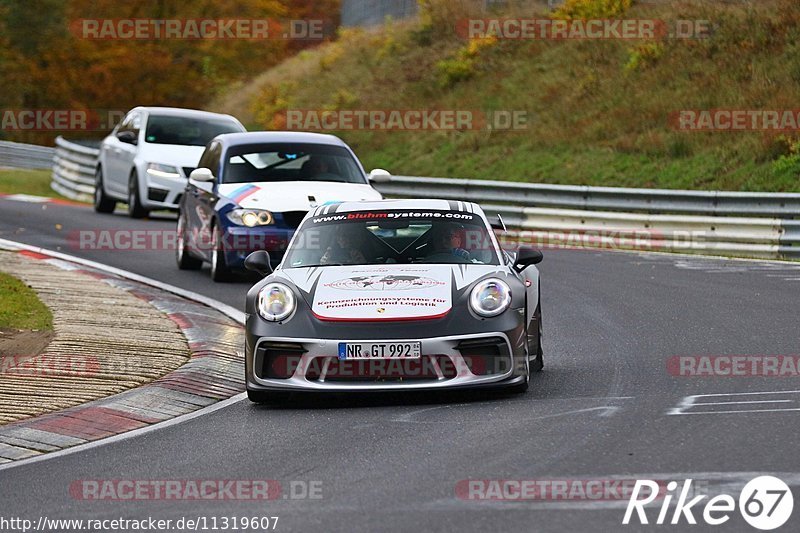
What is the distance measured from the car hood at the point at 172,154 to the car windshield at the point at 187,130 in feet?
0.76

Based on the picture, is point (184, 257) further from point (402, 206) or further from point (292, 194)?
point (402, 206)

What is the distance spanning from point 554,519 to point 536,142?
24.6 metres

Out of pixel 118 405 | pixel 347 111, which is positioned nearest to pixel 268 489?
pixel 118 405

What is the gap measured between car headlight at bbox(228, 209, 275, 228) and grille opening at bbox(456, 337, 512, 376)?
23.3ft

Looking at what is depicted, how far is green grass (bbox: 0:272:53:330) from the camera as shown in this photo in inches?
501

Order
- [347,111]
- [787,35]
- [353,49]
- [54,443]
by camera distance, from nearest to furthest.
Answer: [54,443], [787,35], [347,111], [353,49]

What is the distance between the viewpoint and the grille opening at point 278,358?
9.62 m

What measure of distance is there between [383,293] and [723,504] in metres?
3.77

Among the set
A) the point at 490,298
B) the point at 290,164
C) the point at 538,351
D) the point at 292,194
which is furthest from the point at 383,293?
the point at 290,164

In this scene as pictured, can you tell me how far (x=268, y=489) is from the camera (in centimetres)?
715

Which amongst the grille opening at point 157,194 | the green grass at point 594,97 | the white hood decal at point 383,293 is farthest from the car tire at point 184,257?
the green grass at point 594,97

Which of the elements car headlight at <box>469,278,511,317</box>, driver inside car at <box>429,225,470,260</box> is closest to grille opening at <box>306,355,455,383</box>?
car headlight at <box>469,278,511,317</box>

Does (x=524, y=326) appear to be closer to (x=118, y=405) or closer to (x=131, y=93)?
(x=118, y=405)

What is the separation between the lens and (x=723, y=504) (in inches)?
253
